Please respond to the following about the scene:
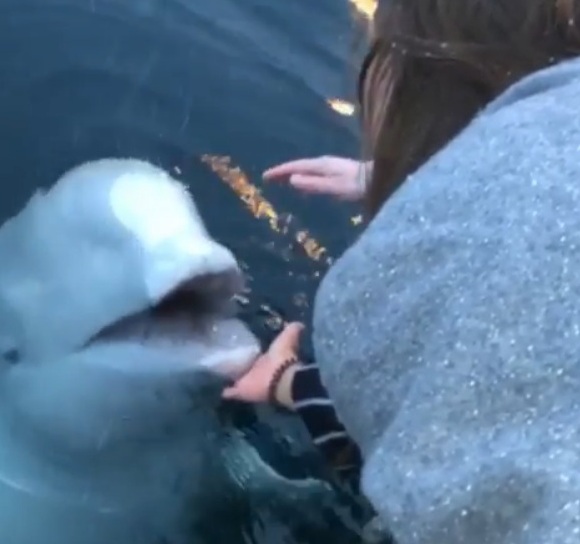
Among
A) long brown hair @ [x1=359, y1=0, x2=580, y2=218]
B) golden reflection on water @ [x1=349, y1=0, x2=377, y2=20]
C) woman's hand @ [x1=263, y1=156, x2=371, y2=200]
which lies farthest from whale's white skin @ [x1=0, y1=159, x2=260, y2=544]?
golden reflection on water @ [x1=349, y1=0, x2=377, y2=20]

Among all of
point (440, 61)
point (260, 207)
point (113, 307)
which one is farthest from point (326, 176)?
point (440, 61)

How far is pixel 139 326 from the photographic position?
2047 mm

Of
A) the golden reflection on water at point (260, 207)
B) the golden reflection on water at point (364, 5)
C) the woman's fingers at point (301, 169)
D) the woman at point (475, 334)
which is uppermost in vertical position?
the woman at point (475, 334)

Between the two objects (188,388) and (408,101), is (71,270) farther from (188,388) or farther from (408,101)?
(408,101)

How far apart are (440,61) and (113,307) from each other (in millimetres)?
665

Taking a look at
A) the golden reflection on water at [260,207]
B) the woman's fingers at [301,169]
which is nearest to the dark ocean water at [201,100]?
the golden reflection on water at [260,207]

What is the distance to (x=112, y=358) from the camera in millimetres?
2066

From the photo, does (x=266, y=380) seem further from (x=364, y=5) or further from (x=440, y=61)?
(x=364, y=5)

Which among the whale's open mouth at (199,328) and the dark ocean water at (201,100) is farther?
the dark ocean water at (201,100)

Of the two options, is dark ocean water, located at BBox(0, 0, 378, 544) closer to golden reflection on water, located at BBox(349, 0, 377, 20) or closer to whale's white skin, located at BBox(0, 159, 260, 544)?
golden reflection on water, located at BBox(349, 0, 377, 20)

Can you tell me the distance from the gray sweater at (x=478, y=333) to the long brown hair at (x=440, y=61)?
234 mm

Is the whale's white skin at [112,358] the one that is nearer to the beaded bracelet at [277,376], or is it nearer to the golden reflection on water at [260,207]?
the beaded bracelet at [277,376]

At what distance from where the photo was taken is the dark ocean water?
9.61ft

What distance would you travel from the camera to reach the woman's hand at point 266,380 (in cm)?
221
